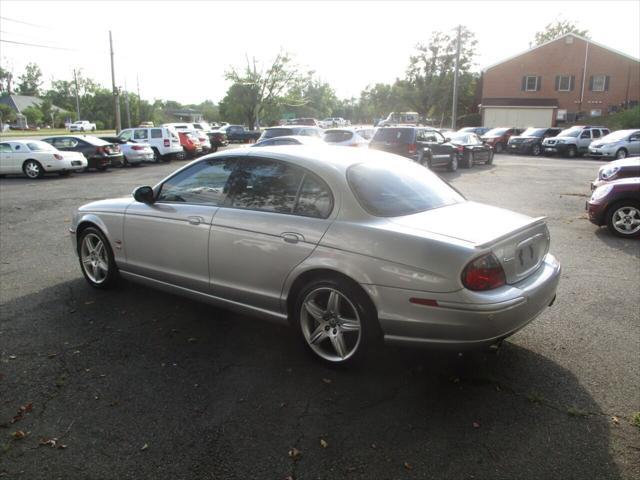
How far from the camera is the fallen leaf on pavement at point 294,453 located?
9.20ft

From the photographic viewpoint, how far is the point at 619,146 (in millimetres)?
25688

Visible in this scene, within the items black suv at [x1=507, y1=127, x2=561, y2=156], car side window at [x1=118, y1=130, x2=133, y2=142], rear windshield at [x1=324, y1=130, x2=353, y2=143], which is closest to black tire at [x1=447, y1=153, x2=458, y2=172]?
rear windshield at [x1=324, y1=130, x2=353, y2=143]

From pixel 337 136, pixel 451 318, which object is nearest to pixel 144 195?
pixel 451 318

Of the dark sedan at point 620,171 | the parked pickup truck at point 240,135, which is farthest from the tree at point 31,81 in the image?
the dark sedan at point 620,171

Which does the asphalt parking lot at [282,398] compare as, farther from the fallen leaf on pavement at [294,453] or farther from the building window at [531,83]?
the building window at [531,83]

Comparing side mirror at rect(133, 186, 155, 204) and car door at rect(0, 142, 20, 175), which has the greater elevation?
side mirror at rect(133, 186, 155, 204)

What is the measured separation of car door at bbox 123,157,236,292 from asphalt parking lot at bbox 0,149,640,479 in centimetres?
45

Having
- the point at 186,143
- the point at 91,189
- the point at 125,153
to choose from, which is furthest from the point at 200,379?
the point at 186,143

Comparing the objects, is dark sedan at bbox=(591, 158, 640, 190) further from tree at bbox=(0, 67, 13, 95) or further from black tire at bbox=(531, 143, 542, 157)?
tree at bbox=(0, 67, 13, 95)

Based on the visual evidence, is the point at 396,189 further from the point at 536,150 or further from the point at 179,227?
the point at 536,150

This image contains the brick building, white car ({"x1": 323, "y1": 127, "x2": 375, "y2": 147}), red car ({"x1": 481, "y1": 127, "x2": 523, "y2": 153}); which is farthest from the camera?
the brick building

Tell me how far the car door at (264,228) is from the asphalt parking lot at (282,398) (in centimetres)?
54

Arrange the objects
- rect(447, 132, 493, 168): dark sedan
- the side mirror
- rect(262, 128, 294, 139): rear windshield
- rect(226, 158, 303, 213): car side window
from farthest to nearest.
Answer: rect(447, 132, 493, 168): dark sedan, rect(262, 128, 294, 139): rear windshield, the side mirror, rect(226, 158, 303, 213): car side window

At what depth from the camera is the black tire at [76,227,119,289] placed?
530 centimetres
